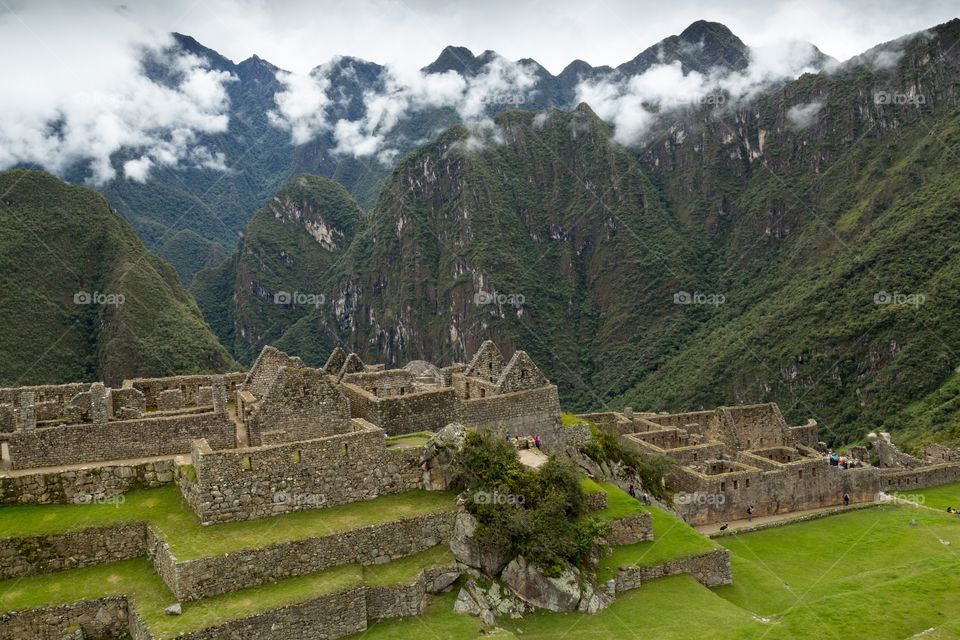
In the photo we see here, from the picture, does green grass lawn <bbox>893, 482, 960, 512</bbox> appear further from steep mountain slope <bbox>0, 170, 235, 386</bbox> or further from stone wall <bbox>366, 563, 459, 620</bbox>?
steep mountain slope <bbox>0, 170, 235, 386</bbox>

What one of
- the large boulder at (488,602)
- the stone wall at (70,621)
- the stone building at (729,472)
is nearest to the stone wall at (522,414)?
the large boulder at (488,602)

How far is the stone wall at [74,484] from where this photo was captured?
1281 centimetres

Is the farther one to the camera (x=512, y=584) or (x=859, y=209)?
(x=859, y=209)

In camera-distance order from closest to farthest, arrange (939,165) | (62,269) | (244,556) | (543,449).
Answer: (244,556) < (543,449) < (62,269) < (939,165)

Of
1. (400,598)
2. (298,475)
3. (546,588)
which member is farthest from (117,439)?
(546,588)

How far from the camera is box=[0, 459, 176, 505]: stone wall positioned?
12812 millimetres

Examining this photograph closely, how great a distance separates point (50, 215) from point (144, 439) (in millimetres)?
139353

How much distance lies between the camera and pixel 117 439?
14539 millimetres

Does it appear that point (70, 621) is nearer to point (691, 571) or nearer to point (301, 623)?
point (301, 623)

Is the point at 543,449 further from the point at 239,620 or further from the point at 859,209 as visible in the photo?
the point at 859,209

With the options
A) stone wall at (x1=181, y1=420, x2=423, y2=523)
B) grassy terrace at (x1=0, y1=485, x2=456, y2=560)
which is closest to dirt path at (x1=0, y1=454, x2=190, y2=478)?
grassy terrace at (x1=0, y1=485, x2=456, y2=560)

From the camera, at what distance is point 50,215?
132 m

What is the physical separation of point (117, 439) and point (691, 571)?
13120 mm

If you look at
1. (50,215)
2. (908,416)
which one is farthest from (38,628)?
(50,215)
